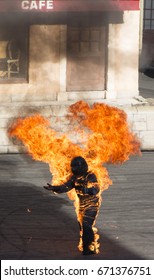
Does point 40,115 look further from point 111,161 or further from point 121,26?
point 121,26

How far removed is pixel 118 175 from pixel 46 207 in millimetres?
2602

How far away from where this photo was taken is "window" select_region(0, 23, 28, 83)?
19.1 m

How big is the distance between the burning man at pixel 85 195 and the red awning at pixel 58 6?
9.21 metres

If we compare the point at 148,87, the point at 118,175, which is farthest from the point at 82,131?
the point at 148,87

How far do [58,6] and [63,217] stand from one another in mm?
8224

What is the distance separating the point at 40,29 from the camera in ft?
61.9

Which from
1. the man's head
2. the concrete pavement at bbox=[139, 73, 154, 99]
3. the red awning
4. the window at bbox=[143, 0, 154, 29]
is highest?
the red awning

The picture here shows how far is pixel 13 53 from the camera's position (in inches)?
767

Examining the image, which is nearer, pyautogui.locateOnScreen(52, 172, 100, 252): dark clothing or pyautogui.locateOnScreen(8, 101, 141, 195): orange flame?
pyautogui.locateOnScreen(52, 172, 100, 252): dark clothing

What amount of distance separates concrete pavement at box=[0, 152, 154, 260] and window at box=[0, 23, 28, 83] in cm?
512

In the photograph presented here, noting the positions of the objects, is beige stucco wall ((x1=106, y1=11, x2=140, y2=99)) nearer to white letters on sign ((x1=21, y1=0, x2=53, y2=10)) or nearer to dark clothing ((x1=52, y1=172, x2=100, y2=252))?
white letters on sign ((x1=21, y1=0, x2=53, y2=10))

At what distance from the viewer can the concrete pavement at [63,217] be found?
975cm

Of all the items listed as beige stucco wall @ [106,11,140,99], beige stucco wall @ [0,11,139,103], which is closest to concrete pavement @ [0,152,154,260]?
beige stucco wall @ [0,11,139,103]
